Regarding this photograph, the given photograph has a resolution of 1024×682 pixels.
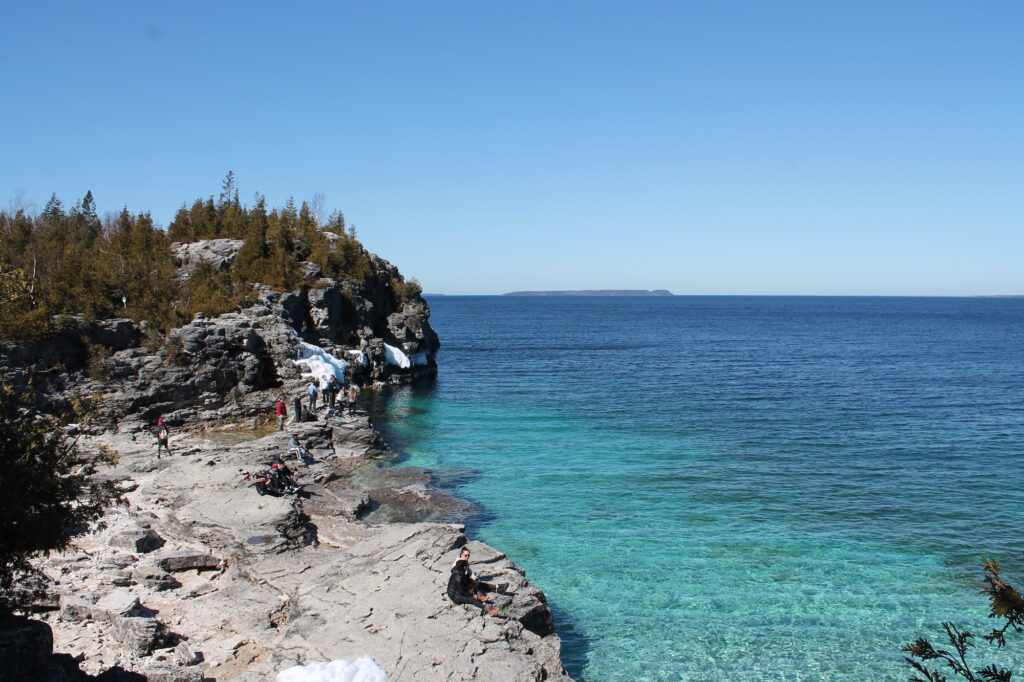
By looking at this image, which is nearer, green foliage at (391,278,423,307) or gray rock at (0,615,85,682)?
gray rock at (0,615,85,682)

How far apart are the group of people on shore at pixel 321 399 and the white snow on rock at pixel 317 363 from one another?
0.75m

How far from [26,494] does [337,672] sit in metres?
6.91

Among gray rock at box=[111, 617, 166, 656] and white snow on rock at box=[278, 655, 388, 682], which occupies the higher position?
white snow on rock at box=[278, 655, 388, 682]

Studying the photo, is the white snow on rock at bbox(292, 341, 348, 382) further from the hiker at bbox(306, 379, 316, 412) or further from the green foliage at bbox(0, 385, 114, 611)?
the green foliage at bbox(0, 385, 114, 611)

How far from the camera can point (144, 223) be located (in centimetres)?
6706

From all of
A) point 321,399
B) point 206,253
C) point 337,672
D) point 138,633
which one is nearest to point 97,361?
point 321,399

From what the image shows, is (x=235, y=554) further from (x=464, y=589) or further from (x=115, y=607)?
(x=464, y=589)

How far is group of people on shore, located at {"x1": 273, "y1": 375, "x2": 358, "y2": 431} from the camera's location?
4219 centimetres

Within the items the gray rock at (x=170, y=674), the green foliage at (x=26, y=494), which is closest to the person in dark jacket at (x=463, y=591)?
the gray rock at (x=170, y=674)

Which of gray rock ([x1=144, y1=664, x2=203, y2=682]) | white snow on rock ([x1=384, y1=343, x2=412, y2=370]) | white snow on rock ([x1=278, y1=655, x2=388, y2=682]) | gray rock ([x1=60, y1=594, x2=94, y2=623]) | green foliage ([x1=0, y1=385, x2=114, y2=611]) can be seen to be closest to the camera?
green foliage ([x1=0, y1=385, x2=114, y2=611])

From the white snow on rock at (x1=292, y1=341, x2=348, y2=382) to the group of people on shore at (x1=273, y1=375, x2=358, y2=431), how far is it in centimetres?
75

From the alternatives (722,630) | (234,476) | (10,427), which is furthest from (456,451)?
(10,427)

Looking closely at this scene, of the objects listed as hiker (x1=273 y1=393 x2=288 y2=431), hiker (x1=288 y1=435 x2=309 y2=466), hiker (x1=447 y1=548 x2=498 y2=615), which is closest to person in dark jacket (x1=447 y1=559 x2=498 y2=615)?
hiker (x1=447 y1=548 x2=498 y2=615)

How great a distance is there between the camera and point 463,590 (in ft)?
60.3
